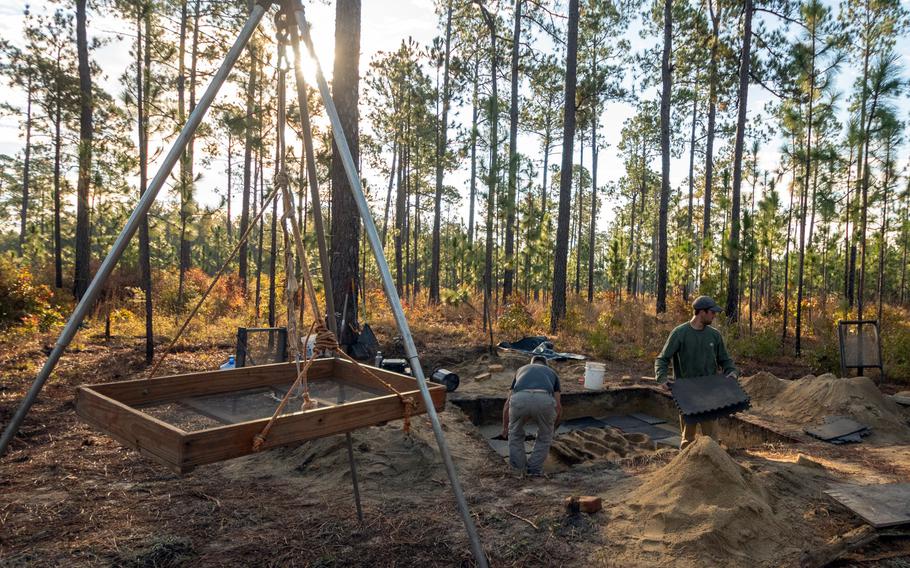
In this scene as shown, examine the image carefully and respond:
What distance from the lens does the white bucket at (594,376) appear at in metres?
10.4

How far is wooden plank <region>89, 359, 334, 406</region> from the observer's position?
286 centimetres

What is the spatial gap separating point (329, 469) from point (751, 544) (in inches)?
163

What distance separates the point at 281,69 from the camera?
11.1 feet

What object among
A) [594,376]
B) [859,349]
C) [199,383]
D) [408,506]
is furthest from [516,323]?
[199,383]

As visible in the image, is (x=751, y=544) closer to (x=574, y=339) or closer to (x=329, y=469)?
(x=329, y=469)

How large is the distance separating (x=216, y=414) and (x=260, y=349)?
877 centimetres

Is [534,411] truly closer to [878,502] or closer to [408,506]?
[408,506]

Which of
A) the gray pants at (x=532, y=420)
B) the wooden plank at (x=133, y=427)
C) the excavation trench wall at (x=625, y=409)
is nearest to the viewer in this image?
the wooden plank at (x=133, y=427)

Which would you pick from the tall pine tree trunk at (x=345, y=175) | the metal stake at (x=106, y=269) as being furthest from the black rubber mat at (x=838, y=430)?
the metal stake at (x=106, y=269)

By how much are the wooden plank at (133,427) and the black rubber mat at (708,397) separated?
540cm

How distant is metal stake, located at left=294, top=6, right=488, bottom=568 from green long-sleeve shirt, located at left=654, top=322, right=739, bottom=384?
414 centimetres

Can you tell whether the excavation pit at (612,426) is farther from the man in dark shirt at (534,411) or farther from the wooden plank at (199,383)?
the wooden plank at (199,383)

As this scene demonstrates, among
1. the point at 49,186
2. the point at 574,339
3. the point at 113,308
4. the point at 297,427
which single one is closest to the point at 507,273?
the point at 574,339

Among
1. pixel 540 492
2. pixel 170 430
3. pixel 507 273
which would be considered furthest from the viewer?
pixel 507 273
